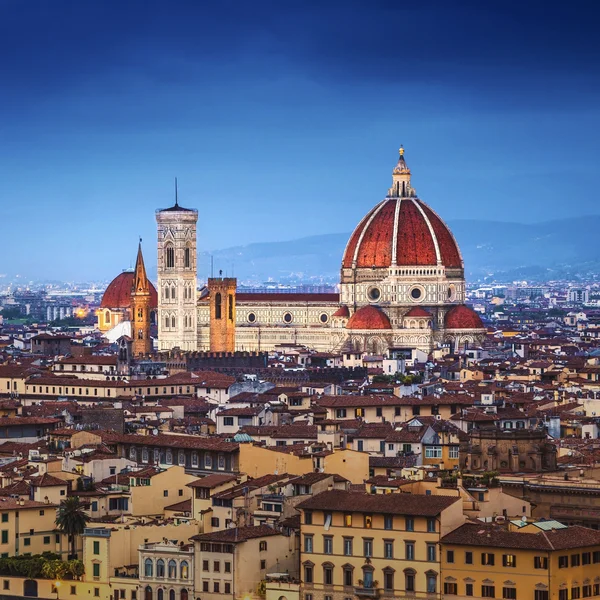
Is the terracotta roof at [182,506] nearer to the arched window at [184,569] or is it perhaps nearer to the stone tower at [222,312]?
the arched window at [184,569]

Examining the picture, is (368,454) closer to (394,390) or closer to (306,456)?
(306,456)

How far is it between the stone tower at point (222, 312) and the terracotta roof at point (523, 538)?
9979 cm

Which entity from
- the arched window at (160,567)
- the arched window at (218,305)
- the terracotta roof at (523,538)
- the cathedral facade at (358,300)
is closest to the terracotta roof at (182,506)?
the arched window at (160,567)

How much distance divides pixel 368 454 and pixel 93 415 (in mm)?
15315

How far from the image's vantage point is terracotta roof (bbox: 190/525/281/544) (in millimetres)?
46588

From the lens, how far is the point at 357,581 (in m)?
45.6

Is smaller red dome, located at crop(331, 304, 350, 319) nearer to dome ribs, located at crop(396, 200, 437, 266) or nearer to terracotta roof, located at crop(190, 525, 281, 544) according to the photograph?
dome ribs, located at crop(396, 200, 437, 266)

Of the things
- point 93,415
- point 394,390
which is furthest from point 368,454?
point 394,390

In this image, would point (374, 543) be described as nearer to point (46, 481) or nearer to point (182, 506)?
point (182, 506)

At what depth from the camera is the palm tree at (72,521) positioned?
51.4 metres

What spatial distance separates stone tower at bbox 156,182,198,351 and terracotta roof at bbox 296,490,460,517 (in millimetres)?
100525

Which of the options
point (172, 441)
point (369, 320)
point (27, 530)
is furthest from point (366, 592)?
point (369, 320)

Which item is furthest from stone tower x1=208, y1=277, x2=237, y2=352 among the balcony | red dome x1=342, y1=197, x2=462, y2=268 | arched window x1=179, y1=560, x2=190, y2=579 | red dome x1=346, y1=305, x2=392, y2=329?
the balcony

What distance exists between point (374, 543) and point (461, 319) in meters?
102
